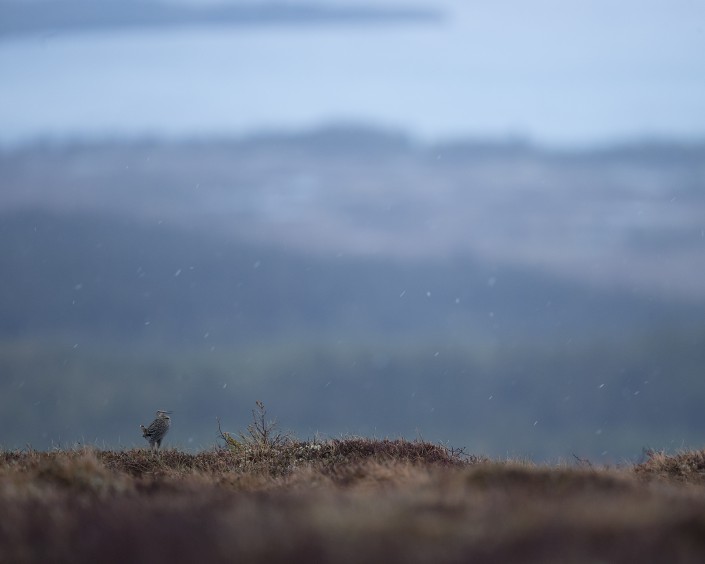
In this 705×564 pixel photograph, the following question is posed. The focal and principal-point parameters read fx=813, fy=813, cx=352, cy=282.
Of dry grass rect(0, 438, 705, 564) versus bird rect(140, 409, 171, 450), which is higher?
bird rect(140, 409, 171, 450)

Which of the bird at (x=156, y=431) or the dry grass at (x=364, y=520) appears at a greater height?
the bird at (x=156, y=431)

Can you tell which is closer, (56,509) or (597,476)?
(56,509)

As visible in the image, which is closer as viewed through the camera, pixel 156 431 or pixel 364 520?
Result: pixel 364 520

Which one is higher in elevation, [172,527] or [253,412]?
[253,412]

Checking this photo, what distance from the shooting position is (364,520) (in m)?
6.31

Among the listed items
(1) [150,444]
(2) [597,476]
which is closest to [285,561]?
(2) [597,476]

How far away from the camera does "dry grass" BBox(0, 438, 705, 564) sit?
18.8 ft

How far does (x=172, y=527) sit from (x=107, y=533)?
1.68ft

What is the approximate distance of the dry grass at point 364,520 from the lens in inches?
226

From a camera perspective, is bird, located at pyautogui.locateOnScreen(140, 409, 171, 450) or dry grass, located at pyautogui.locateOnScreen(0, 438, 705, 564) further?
bird, located at pyautogui.locateOnScreen(140, 409, 171, 450)

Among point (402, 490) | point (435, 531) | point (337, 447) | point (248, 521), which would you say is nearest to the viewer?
point (435, 531)

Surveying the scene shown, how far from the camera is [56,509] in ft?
25.1

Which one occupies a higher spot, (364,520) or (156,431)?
(156,431)

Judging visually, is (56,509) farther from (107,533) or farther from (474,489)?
(474,489)
